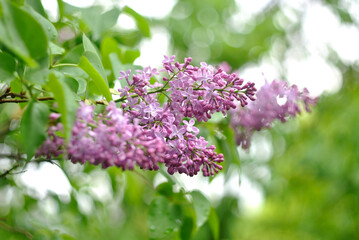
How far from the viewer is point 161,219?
1.27 metres

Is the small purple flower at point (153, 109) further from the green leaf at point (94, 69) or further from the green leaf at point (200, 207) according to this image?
the green leaf at point (200, 207)

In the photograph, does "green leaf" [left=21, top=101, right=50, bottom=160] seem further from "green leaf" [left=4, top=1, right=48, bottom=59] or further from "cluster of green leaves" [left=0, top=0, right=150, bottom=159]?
"green leaf" [left=4, top=1, right=48, bottom=59]

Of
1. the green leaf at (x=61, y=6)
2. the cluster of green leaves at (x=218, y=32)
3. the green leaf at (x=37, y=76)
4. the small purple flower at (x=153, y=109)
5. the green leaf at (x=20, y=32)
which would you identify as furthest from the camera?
the cluster of green leaves at (x=218, y=32)

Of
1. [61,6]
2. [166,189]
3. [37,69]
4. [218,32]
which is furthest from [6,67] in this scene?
[218,32]

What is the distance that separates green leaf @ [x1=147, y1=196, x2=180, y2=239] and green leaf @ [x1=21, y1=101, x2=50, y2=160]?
1.97 ft

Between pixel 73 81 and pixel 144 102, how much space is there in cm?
20

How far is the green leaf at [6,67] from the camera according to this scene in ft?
2.70

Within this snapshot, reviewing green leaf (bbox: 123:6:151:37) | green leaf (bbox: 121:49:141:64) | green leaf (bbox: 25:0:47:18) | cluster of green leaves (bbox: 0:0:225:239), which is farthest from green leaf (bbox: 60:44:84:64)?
green leaf (bbox: 123:6:151:37)

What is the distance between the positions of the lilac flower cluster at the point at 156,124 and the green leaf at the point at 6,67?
0.15 metres

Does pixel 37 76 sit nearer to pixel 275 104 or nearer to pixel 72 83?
pixel 72 83

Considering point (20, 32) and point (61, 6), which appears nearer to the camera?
point (20, 32)

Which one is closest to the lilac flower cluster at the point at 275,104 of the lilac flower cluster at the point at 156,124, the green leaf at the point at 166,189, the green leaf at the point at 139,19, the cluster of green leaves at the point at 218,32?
the lilac flower cluster at the point at 156,124

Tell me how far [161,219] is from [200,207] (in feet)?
0.47

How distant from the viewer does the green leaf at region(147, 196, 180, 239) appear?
48.0 inches
